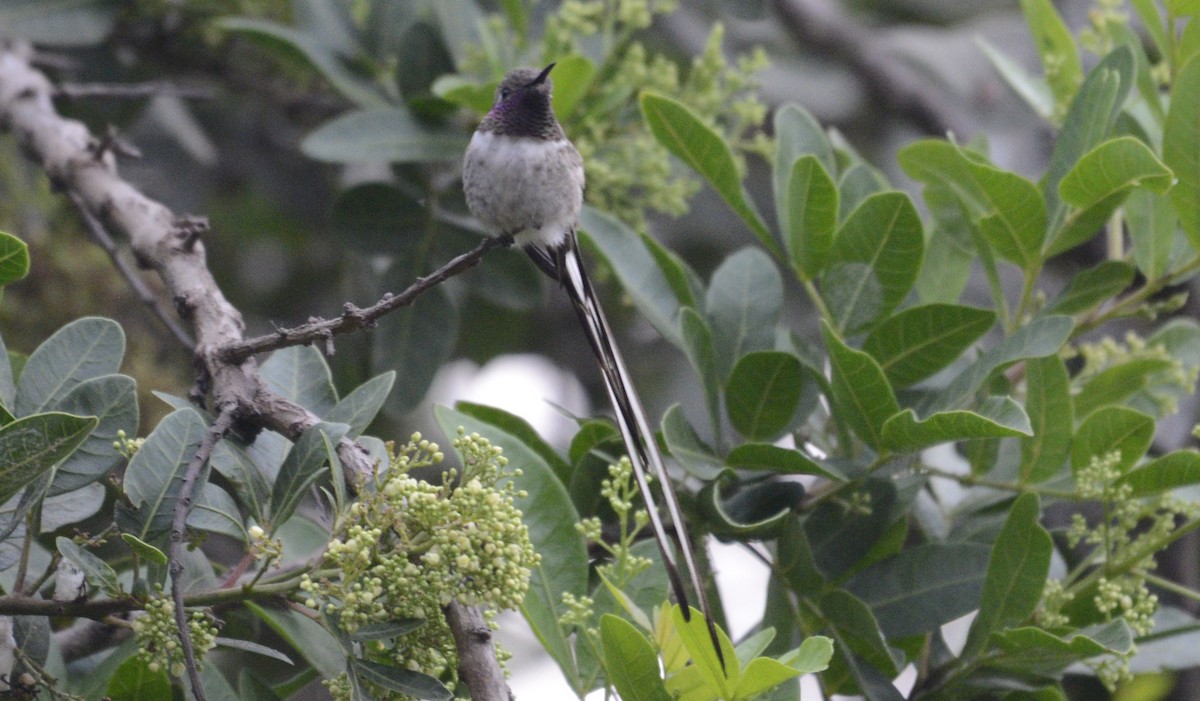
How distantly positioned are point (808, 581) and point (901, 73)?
315 cm

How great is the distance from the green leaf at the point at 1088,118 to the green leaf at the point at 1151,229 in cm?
14

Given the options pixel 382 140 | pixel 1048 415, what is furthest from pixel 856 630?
pixel 382 140

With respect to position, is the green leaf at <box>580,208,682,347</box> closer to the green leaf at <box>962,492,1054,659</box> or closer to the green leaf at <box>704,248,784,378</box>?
the green leaf at <box>704,248,784,378</box>

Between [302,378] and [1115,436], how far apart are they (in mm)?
1413

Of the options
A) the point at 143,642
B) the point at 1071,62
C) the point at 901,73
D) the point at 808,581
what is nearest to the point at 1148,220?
the point at 1071,62

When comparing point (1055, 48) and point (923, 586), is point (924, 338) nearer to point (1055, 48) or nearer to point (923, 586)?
point (923, 586)

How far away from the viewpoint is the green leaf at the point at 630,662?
1.51m

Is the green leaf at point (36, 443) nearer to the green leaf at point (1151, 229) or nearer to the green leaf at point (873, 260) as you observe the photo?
the green leaf at point (873, 260)

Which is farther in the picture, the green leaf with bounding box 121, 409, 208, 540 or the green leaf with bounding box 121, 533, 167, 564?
the green leaf with bounding box 121, 409, 208, 540

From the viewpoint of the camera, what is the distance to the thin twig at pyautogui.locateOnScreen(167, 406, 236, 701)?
134cm

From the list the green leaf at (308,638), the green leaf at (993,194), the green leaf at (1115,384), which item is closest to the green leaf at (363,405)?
the green leaf at (308,638)

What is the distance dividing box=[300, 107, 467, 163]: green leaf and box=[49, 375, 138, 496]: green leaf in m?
1.27

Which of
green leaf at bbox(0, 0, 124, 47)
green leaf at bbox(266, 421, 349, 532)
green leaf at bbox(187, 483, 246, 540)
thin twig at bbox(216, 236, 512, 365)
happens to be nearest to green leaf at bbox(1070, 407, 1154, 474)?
thin twig at bbox(216, 236, 512, 365)

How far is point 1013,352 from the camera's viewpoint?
1.95m
